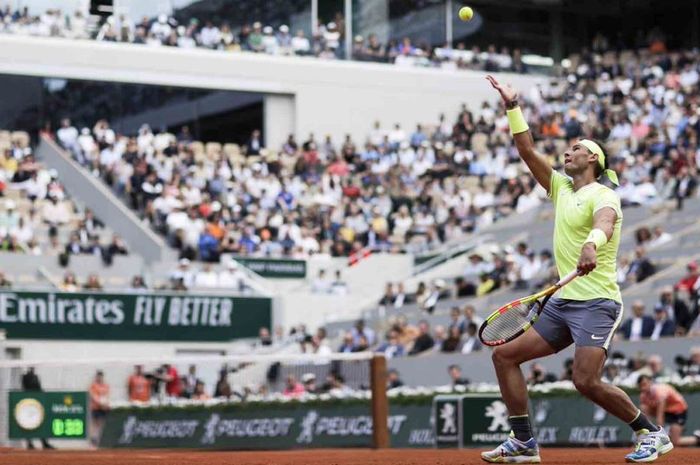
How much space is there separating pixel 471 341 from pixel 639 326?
11.2 ft

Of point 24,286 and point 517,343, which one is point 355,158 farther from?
point 517,343

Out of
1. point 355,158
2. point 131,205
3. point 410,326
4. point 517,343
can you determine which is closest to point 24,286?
point 131,205

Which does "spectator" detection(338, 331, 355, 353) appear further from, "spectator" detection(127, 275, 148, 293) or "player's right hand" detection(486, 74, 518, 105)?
"player's right hand" detection(486, 74, 518, 105)

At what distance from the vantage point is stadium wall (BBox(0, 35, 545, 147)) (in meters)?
38.7

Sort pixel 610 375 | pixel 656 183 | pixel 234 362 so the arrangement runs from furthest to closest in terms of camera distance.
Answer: pixel 656 183
pixel 234 362
pixel 610 375

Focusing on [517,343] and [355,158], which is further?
[355,158]

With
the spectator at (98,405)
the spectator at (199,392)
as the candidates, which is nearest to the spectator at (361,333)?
the spectator at (199,392)

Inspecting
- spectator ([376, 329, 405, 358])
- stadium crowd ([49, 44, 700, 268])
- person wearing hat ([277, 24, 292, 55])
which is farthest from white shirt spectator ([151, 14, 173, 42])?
spectator ([376, 329, 405, 358])

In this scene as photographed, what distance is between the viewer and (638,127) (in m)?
35.5

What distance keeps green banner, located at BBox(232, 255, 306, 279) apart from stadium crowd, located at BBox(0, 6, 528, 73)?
8656 millimetres

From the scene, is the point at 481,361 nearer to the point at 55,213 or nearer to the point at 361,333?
the point at 361,333

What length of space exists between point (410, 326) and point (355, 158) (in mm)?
10767

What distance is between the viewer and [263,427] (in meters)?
23.5

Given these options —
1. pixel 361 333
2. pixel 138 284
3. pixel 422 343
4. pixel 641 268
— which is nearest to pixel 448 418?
pixel 422 343
